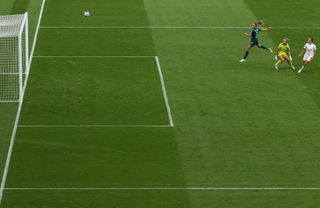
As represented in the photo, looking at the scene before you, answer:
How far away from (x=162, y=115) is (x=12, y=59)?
733 centimetres

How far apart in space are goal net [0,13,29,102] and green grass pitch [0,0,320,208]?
21.4 inches

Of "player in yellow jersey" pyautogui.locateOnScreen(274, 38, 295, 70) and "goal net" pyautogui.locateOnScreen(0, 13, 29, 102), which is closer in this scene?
"goal net" pyautogui.locateOnScreen(0, 13, 29, 102)

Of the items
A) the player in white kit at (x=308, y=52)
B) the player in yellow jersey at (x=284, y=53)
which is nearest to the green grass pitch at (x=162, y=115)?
the player in white kit at (x=308, y=52)

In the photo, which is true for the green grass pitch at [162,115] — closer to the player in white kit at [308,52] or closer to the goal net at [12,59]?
the player in white kit at [308,52]

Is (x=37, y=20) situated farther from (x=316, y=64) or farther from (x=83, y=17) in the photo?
(x=316, y=64)

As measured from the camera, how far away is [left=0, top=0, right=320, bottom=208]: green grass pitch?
91.9 ft

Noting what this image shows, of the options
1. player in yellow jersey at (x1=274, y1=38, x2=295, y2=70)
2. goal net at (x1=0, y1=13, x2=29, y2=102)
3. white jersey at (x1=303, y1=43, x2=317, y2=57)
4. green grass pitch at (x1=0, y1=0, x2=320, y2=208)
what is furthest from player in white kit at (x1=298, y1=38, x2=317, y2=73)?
goal net at (x1=0, y1=13, x2=29, y2=102)

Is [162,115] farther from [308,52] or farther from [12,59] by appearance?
[308,52]

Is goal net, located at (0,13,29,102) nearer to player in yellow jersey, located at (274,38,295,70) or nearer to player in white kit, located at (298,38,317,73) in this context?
player in yellow jersey, located at (274,38,295,70)

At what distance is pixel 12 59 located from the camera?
1508 inches

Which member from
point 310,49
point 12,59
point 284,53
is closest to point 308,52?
point 310,49

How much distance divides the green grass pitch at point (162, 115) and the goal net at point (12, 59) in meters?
0.54

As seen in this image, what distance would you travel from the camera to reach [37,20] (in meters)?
46.8

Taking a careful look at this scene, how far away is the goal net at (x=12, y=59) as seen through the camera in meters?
35.6
